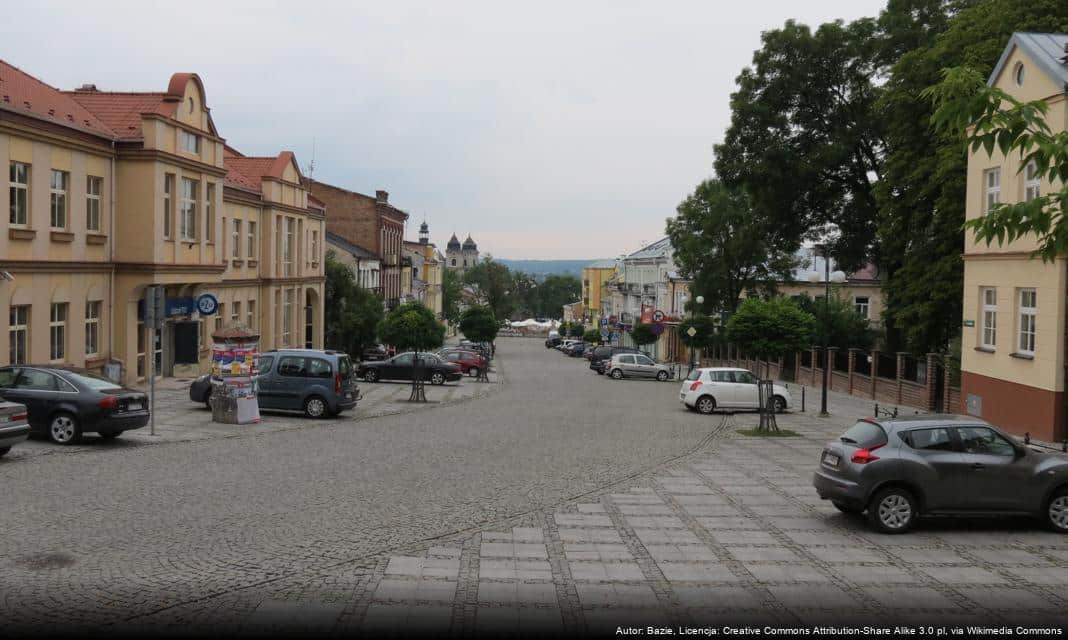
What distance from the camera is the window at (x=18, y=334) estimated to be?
24312 mm

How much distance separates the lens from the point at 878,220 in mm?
43156

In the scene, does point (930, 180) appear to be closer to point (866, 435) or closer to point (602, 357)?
point (866, 435)

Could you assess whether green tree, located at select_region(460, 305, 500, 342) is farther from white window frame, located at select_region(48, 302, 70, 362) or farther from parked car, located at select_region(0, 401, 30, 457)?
parked car, located at select_region(0, 401, 30, 457)

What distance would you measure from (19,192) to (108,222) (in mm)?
4058

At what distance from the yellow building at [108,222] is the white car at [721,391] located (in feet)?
53.8

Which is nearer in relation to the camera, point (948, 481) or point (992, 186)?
point (948, 481)

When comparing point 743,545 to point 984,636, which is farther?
point 743,545

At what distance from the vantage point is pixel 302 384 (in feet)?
84.7

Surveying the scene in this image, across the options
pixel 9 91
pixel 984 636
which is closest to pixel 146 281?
pixel 9 91

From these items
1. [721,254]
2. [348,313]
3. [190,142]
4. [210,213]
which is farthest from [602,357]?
[190,142]

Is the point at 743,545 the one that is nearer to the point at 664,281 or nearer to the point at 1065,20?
the point at 1065,20

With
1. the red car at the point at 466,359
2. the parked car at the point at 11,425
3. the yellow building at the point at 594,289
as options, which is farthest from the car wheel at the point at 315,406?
the yellow building at the point at 594,289

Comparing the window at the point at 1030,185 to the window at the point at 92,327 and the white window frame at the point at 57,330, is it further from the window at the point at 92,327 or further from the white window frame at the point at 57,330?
the window at the point at 92,327

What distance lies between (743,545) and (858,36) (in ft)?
119
